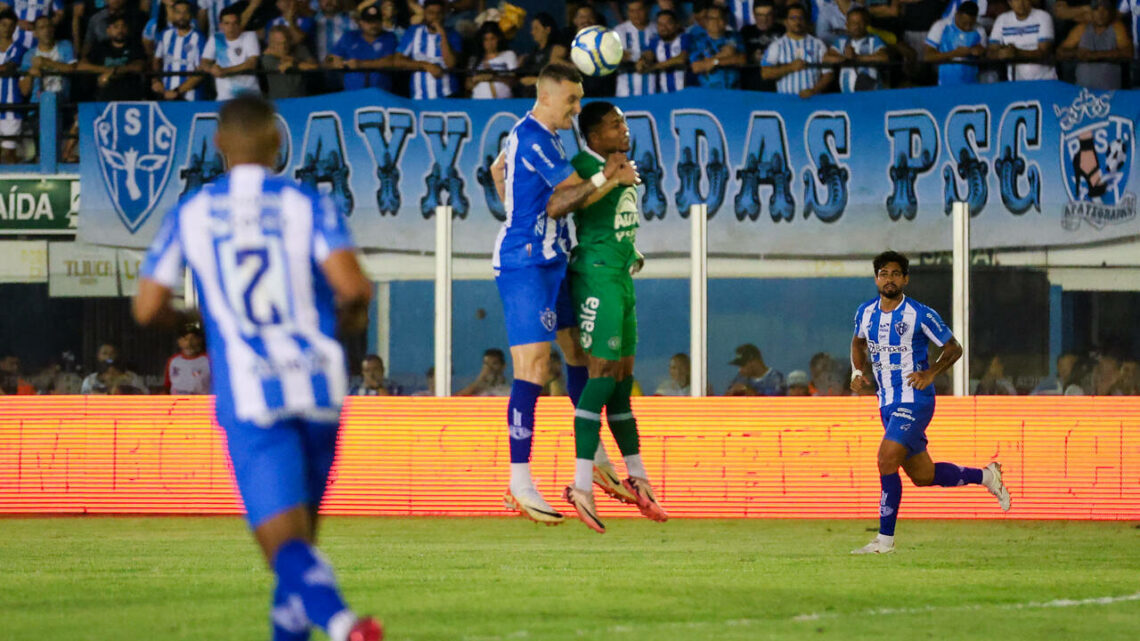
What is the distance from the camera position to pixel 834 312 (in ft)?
50.3

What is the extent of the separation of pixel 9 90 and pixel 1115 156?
40.0 feet

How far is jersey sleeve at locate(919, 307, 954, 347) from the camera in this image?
11.4m

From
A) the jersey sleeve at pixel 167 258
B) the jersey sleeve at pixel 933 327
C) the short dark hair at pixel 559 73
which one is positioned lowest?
the jersey sleeve at pixel 933 327

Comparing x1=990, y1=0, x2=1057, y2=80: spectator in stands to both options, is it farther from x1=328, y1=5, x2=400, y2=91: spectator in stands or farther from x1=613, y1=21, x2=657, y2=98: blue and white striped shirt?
x1=328, y1=5, x2=400, y2=91: spectator in stands

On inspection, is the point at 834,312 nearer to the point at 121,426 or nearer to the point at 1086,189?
the point at 1086,189

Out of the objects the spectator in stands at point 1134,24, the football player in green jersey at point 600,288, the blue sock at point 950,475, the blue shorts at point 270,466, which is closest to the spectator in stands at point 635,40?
the spectator in stands at point 1134,24

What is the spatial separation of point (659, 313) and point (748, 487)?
2.09 metres

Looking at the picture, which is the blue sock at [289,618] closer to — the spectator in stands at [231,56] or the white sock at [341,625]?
the white sock at [341,625]

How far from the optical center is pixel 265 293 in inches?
195

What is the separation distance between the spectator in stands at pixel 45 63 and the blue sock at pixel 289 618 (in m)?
14.5

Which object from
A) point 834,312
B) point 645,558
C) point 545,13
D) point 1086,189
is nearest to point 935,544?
point 645,558

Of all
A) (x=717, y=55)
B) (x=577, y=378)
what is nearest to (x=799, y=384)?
(x=717, y=55)

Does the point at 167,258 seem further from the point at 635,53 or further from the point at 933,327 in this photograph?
the point at 635,53

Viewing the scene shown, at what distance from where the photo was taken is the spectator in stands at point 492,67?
1719 cm
